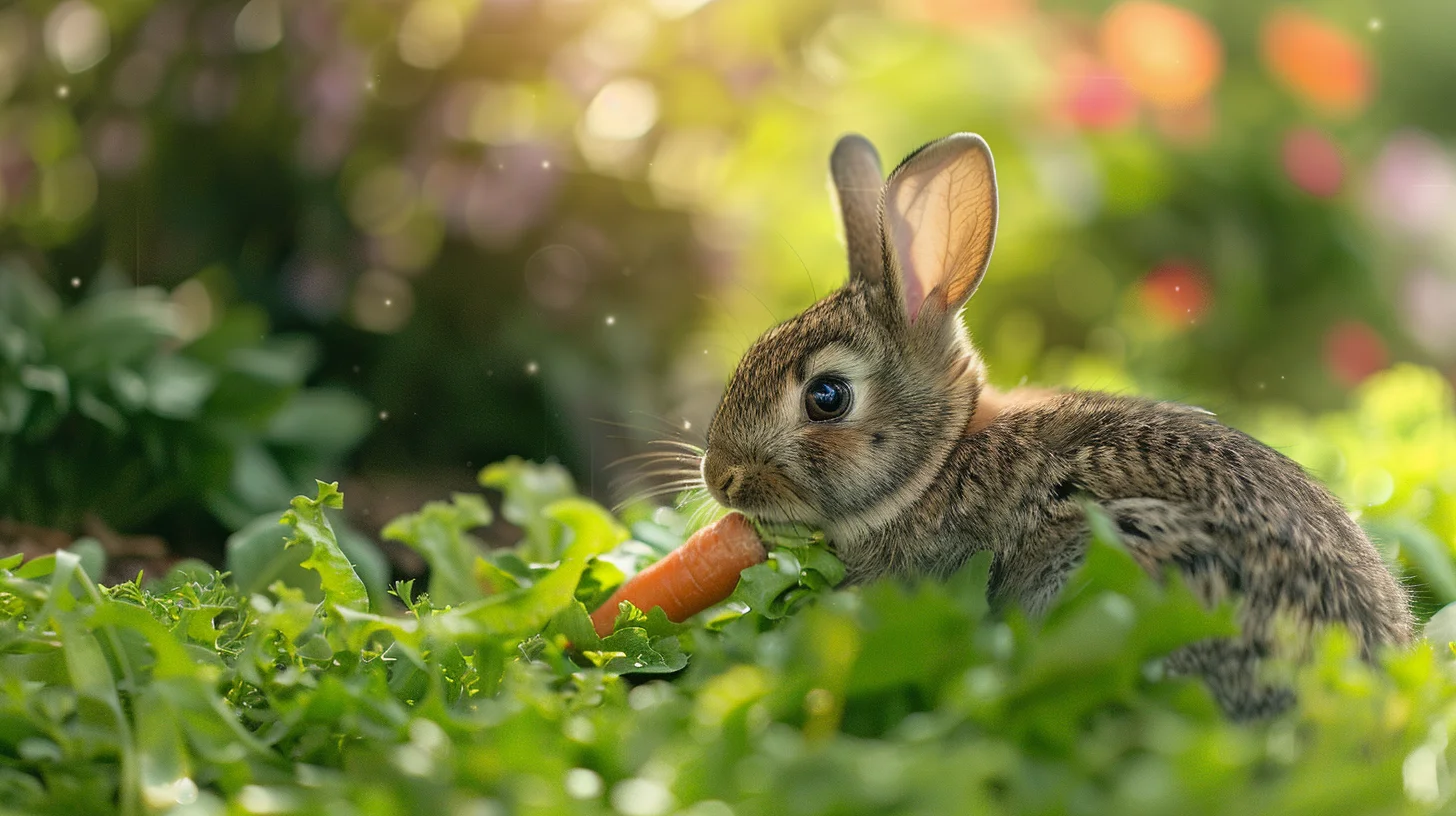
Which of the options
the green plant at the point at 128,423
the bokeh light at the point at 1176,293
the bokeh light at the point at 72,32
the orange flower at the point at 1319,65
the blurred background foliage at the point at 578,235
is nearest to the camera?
the green plant at the point at 128,423

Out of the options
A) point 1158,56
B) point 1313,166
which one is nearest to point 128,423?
point 1158,56

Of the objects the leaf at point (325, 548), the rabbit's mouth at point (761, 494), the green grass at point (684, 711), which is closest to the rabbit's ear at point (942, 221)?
the rabbit's mouth at point (761, 494)

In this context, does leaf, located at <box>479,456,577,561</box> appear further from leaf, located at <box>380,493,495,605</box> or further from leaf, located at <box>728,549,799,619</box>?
leaf, located at <box>728,549,799,619</box>

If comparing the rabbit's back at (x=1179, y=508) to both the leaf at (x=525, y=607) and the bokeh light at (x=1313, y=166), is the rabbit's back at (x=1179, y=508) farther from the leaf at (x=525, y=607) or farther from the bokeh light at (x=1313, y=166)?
the bokeh light at (x=1313, y=166)

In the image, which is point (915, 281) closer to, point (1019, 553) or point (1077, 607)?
point (1019, 553)

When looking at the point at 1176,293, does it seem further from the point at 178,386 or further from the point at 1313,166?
the point at 178,386

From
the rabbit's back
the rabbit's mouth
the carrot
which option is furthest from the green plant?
the rabbit's back

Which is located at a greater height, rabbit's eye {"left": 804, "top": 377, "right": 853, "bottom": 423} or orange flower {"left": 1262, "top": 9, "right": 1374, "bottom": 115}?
orange flower {"left": 1262, "top": 9, "right": 1374, "bottom": 115}
